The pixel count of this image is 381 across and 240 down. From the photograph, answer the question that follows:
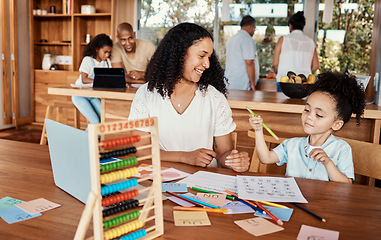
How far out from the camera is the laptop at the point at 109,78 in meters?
3.27

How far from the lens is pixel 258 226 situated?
950 millimetres

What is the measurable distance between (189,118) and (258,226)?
0.98m

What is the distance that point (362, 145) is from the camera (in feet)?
5.25

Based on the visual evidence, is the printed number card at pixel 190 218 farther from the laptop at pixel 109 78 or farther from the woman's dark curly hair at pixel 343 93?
the laptop at pixel 109 78

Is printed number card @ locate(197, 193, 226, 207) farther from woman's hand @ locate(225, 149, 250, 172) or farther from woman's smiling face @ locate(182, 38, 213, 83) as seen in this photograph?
woman's smiling face @ locate(182, 38, 213, 83)

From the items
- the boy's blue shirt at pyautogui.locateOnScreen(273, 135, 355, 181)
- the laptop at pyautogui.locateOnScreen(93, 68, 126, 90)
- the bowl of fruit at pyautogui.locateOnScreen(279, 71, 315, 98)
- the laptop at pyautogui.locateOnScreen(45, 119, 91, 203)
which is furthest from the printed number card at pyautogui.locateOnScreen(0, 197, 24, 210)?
the laptop at pyautogui.locateOnScreen(93, 68, 126, 90)

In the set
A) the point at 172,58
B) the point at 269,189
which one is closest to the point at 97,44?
the point at 172,58

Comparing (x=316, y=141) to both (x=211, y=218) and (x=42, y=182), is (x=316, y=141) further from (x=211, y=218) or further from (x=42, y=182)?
(x=42, y=182)

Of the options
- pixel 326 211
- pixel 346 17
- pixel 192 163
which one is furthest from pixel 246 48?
pixel 326 211

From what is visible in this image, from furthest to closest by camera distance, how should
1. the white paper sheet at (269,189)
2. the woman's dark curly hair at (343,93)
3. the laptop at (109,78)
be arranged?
the laptop at (109,78)
the woman's dark curly hair at (343,93)
the white paper sheet at (269,189)

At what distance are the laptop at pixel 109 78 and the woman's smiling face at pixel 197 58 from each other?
61.0 inches

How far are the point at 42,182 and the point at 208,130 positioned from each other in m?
0.90

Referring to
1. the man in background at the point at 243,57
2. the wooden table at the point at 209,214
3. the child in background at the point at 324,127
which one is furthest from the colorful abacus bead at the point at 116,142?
the man in background at the point at 243,57

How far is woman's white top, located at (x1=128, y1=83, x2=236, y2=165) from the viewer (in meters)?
1.86
